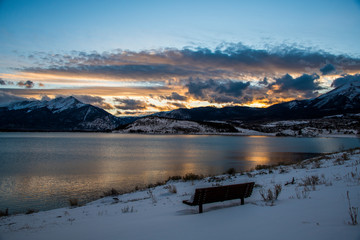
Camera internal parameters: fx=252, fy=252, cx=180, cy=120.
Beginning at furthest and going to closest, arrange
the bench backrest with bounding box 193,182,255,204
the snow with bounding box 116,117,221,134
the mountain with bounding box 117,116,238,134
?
the snow with bounding box 116,117,221,134 → the mountain with bounding box 117,116,238,134 → the bench backrest with bounding box 193,182,255,204

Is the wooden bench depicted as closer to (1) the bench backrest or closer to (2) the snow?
(1) the bench backrest

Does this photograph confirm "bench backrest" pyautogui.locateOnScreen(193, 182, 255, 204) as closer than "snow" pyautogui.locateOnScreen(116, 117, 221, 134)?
Yes

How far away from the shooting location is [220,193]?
809cm

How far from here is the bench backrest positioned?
772 centimetres

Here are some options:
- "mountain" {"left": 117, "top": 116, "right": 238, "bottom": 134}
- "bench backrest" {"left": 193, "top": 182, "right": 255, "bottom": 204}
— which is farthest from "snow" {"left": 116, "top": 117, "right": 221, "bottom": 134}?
"bench backrest" {"left": 193, "top": 182, "right": 255, "bottom": 204}

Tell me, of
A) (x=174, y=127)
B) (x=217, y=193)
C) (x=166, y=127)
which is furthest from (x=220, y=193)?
(x=166, y=127)

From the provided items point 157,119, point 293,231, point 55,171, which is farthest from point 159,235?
point 157,119

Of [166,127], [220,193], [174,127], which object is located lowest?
[166,127]

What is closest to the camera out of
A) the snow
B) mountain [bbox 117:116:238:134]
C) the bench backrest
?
the bench backrest

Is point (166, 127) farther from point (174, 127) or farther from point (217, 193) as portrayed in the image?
point (217, 193)

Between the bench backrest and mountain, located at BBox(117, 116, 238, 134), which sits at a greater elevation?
the bench backrest

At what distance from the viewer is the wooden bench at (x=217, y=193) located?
7.72 m

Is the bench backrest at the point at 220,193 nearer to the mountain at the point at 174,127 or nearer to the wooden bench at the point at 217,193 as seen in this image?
the wooden bench at the point at 217,193

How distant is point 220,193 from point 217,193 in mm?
144
